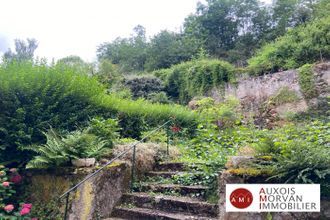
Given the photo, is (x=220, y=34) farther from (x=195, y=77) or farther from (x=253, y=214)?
(x=253, y=214)

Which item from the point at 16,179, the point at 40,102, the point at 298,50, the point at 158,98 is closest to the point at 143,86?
the point at 158,98

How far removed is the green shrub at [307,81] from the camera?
27.6 feet

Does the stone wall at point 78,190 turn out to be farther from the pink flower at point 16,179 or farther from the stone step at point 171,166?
the stone step at point 171,166

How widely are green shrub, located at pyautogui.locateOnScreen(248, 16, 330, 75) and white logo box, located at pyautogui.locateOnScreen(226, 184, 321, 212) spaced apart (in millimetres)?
7665

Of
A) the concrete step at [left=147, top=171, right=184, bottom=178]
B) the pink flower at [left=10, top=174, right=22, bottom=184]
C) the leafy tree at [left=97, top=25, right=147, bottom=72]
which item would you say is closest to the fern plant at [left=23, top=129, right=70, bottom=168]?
the pink flower at [left=10, top=174, right=22, bottom=184]

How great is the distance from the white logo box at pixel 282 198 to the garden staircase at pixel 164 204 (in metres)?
0.68

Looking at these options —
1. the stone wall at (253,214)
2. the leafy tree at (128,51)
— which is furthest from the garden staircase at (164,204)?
the leafy tree at (128,51)

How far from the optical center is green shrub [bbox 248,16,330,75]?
892 cm

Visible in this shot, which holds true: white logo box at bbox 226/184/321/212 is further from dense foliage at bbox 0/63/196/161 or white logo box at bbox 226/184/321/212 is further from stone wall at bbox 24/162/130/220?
dense foliage at bbox 0/63/196/161

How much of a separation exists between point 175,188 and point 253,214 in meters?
1.48

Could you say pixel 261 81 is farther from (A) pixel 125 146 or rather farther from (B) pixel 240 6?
(B) pixel 240 6

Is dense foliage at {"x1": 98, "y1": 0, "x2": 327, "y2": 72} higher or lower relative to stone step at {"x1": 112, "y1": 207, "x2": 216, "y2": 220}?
higher

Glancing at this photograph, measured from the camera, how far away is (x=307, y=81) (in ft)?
28.0

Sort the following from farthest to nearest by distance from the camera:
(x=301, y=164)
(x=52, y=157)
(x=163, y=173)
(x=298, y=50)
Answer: (x=298, y=50) → (x=163, y=173) → (x=52, y=157) → (x=301, y=164)
